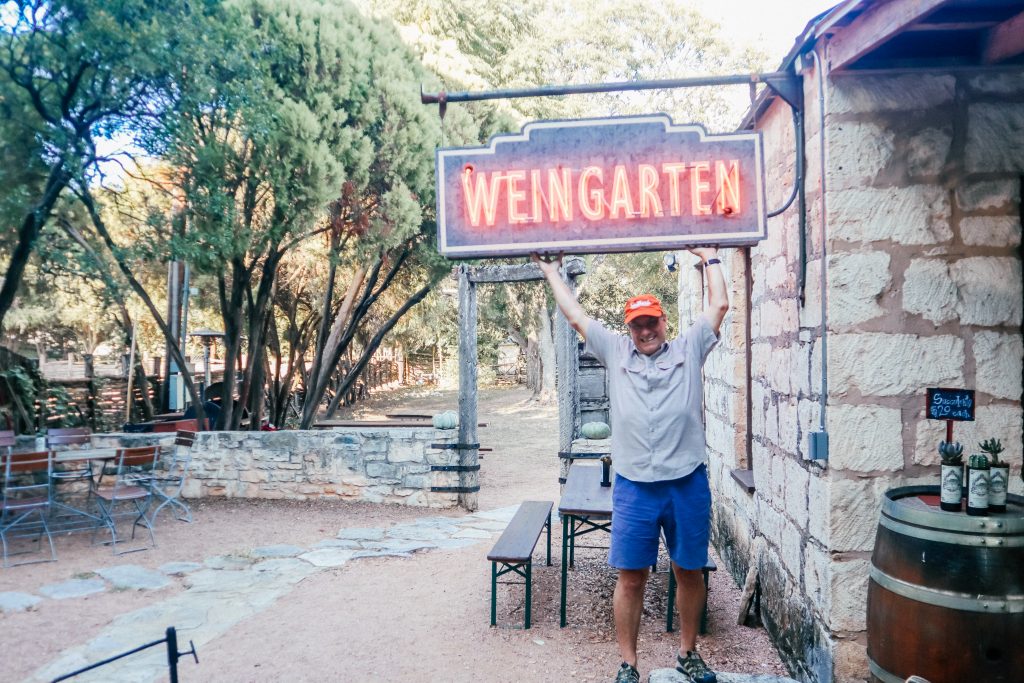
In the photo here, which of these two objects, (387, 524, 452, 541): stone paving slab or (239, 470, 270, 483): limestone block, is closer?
(387, 524, 452, 541): stone paving slab

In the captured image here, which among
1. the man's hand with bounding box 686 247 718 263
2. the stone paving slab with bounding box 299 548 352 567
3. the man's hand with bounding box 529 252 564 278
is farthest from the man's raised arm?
the stone paving slab with bounding box 299 548 352 567

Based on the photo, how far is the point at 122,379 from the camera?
13.6m

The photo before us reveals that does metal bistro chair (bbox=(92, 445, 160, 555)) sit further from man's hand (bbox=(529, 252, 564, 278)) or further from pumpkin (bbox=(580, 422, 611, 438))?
man's hand (bbox=(529, 252, 564, 278))

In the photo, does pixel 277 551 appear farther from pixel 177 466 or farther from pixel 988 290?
pixel 988 290

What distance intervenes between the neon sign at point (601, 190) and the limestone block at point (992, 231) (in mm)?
816

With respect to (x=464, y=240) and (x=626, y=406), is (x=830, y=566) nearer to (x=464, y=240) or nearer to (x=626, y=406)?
(x=626, y=406)

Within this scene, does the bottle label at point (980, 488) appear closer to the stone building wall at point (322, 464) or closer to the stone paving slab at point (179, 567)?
the stone paving slab at point (179, 567)

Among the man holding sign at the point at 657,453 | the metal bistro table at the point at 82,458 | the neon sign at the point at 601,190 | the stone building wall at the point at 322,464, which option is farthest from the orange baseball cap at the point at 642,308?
the metal bistro table at the point at 82,458

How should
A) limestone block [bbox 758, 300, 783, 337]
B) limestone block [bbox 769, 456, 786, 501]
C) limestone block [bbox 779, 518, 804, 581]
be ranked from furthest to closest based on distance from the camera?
limestone block [bbox 758, 300, 783, 337] < limestone block [bbox 769, 456, 786, 501] < limestone block [bbox 779, 518, 804, 581]

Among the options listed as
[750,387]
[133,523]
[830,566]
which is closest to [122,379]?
[133,523]

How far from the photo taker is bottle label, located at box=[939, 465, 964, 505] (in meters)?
2.33

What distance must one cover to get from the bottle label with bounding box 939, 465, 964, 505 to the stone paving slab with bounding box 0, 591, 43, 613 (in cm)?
553

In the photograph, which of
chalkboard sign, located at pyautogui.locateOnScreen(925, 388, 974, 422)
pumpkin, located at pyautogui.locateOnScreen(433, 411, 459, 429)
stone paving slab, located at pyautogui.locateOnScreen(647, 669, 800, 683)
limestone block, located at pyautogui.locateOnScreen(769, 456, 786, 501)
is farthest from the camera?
pumpkin, located at pyautogui.locateOnScreen(433, 411, 459, 429)

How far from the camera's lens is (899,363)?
288 centimetres
